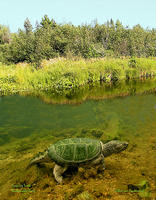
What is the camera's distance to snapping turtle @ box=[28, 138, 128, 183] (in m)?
2.90

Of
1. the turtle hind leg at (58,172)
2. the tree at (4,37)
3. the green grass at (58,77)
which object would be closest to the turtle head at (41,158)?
the turtle hind leg at (58,172)

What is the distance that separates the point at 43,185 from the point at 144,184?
1816mm

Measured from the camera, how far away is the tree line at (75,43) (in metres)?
21.6

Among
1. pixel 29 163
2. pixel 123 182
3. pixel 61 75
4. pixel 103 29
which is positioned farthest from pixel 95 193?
pixel 103 29

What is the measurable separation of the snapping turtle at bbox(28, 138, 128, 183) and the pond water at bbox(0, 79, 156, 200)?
0.26 metres

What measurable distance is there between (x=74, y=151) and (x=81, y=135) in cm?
212

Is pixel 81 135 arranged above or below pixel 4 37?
below

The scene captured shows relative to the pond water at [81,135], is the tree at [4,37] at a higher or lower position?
higher

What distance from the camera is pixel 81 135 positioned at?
199 inches

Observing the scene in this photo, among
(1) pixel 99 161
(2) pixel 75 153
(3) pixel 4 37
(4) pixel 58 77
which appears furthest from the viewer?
(3) pixel 4 37

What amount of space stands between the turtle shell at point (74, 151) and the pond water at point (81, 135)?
414mm

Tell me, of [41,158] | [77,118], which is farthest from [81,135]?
[41,158]

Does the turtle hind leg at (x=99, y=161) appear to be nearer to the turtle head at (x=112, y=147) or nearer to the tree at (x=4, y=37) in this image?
the turtle head at (x=112, y=147)

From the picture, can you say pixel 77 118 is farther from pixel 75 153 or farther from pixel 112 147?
pixel 75 153
